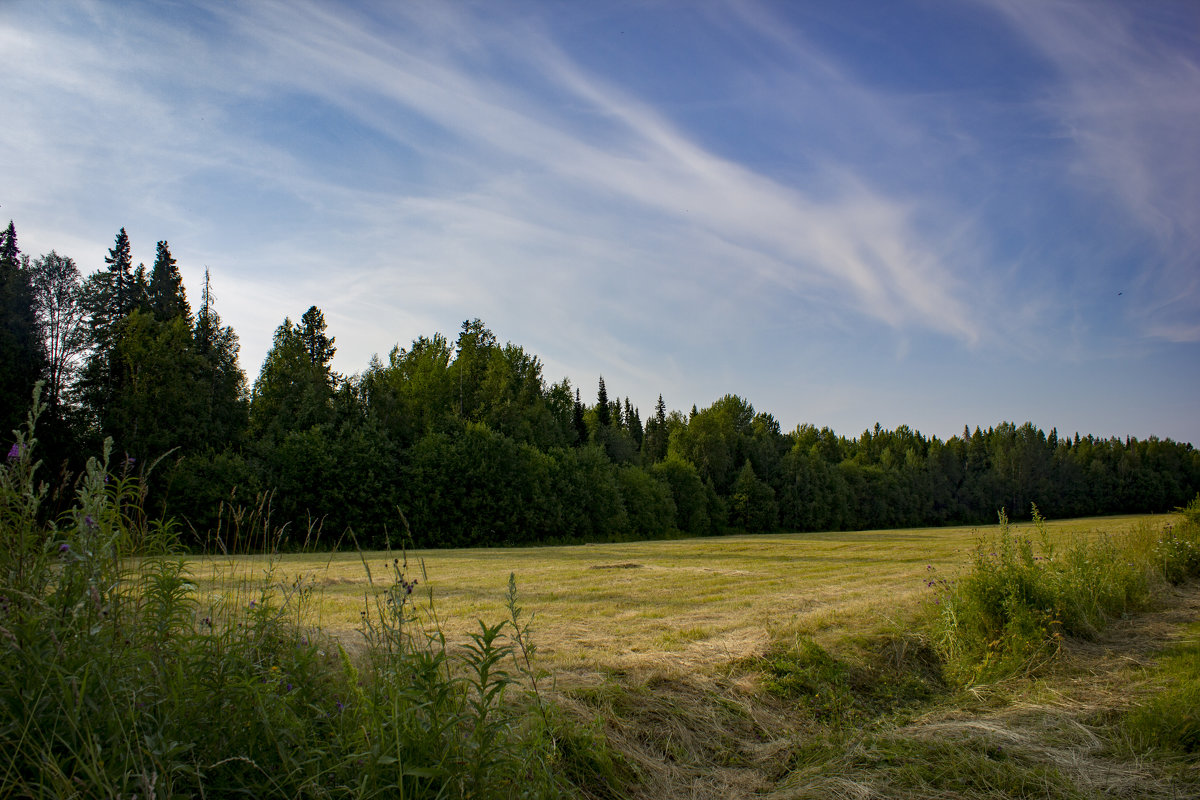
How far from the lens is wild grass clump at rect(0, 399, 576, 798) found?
247cm

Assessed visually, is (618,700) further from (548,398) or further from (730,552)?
(548,398)

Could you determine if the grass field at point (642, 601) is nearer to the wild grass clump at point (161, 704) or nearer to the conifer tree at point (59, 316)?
the wild grass clump at point (161, 704)

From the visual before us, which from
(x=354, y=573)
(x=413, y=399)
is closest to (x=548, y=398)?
(x=413, y=399)

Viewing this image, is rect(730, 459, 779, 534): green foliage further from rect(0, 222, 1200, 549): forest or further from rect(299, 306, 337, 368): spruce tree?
rect(299, 306, 337, 368): spruce tree

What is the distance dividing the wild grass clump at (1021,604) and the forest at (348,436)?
786 cm

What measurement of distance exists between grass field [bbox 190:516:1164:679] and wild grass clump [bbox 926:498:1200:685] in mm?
667

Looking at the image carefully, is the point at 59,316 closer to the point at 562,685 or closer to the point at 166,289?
the point at 166,289

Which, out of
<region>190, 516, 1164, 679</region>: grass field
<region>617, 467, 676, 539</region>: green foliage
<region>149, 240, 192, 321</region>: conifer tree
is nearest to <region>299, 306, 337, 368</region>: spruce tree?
<region>149, 240, 192, 321</region>: conifer tree

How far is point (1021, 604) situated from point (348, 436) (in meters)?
35.1

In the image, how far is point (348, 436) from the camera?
120 feet

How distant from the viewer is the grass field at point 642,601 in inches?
246

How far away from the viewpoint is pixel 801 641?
6352mm

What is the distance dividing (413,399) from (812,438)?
6960cm

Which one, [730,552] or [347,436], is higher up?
[347,436]
